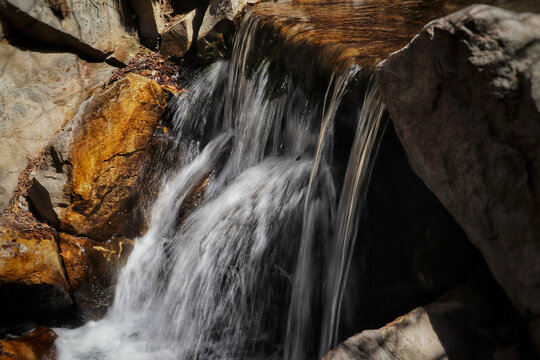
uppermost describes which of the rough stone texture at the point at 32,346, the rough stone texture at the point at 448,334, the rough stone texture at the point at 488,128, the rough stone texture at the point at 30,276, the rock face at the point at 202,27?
the rock face at the point at 202,27

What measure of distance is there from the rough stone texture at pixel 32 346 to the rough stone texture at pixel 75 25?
12.2 feet

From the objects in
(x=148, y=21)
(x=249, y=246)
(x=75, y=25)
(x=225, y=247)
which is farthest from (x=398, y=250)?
(x=148, y=21)

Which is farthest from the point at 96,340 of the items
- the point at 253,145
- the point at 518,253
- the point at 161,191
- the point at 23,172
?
the point at 518,253

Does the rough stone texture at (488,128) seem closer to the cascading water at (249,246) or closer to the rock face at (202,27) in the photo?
the cascading water at (249,246)

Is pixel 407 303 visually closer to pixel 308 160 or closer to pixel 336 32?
pixel 308 160

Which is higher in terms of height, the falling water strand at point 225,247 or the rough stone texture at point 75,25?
the rough stone texture at point 75,25

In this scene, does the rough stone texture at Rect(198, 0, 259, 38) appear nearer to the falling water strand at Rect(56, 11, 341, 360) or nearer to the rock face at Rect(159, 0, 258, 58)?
the rock face at Rect(159, 0, 258, 58)

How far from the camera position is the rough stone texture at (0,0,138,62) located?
5160mm

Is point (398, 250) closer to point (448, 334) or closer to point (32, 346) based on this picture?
point (448, 334)

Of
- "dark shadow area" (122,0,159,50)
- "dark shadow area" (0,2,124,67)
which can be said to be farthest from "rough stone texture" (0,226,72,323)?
"dark shadow area" (122,0,159,50)

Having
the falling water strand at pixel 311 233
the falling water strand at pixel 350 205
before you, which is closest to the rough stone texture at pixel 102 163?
the falling water strand at pixel 311 233

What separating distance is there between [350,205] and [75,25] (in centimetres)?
467

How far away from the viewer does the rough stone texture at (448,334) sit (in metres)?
2.26

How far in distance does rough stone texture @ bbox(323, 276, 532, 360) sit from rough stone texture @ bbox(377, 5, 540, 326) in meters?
0.42
